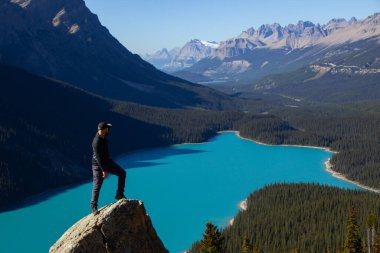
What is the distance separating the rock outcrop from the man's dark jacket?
2.08 metres

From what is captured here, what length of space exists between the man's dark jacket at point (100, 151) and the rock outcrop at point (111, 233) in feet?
6.81

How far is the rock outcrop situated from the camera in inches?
853

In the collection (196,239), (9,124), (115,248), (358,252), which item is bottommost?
(196,239)

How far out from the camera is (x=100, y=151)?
71.4 feet

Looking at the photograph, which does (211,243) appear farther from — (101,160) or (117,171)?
(101,160)

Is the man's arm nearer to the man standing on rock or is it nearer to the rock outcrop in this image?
the man standing on rock

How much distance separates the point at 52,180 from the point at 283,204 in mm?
85034

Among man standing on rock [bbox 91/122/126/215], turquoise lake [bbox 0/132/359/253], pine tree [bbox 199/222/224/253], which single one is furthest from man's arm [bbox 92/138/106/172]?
turquoise lake [bbox 0/132/359/253]

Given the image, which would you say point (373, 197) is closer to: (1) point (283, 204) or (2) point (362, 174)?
(1) point (283, 204)

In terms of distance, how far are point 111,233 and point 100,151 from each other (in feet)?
12.3

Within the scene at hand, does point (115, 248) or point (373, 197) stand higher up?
point (115, 248)

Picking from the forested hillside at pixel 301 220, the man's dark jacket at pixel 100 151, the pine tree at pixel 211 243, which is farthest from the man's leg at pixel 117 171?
the forested hillside at pixel 301 220

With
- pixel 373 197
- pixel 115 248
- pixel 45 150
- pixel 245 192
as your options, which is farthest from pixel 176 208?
pixel 115 248

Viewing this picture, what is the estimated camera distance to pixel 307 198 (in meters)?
126
